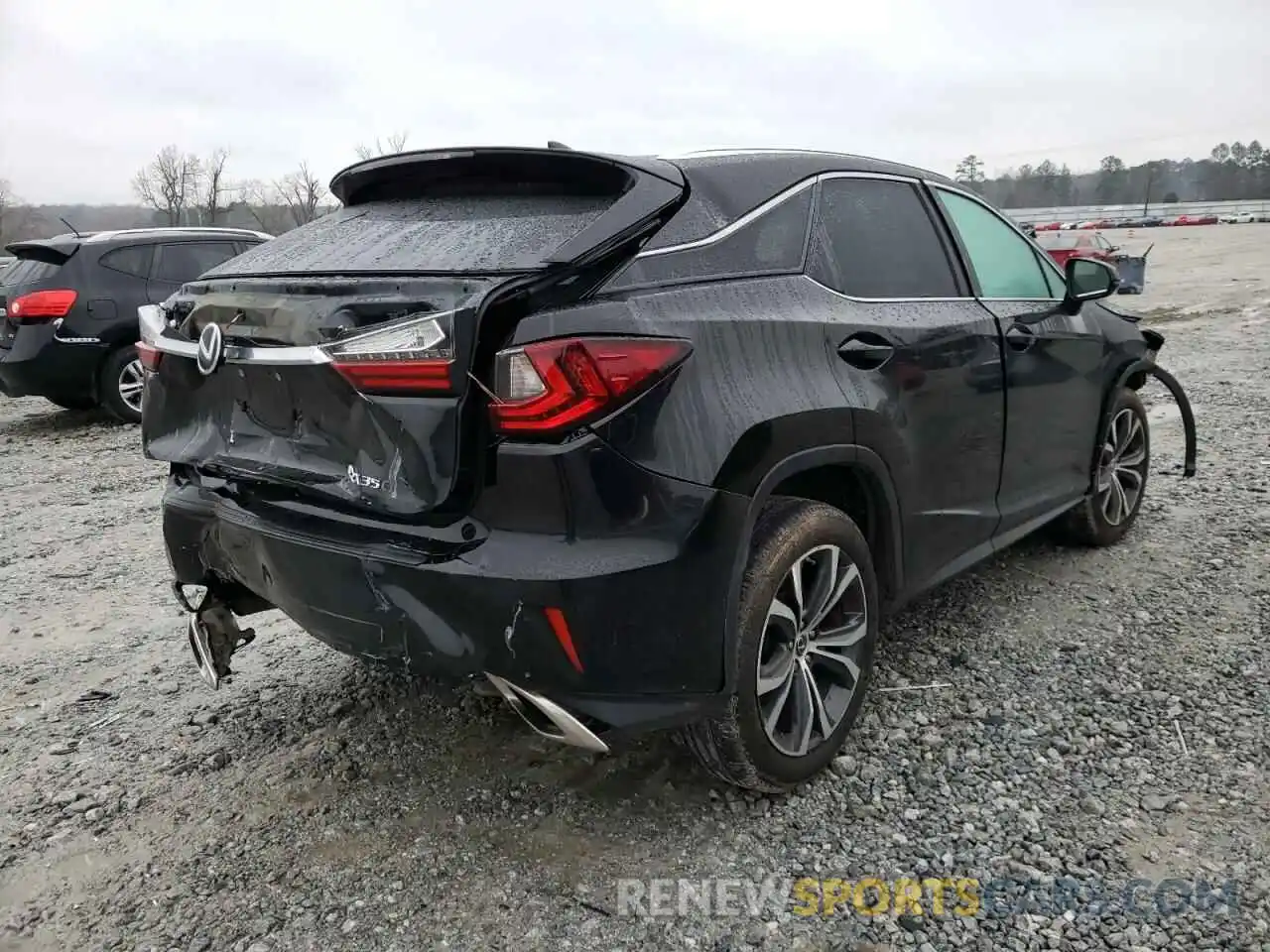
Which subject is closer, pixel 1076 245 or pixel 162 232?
pixel 162 232

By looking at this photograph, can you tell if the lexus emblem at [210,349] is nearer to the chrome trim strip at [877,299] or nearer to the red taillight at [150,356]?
the red taillight at [150,356]

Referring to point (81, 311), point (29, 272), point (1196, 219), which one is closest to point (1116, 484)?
point (81, 311)

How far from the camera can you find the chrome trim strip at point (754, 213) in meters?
2.31

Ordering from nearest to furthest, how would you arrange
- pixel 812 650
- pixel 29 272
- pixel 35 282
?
pixel 812 650 < pixel 35 282 < pixel 29 272

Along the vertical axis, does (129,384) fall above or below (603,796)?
above

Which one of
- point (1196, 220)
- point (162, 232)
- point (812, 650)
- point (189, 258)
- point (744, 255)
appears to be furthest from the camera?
point (1196, 220)

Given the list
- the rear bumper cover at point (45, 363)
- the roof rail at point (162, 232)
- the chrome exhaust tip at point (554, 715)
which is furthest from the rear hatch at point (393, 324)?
the roof rail at point (162, 232)

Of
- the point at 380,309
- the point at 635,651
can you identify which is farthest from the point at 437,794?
the point at 380,309

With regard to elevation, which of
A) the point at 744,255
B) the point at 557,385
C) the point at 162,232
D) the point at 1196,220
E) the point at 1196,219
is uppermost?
the point at 1196,219

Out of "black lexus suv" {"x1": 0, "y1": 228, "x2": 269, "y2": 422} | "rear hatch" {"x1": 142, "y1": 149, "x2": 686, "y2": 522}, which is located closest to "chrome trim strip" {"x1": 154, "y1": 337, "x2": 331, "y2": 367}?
"rear hatch" {"x1": 142, "y1": 149, "x2": 686, "y2": 522}

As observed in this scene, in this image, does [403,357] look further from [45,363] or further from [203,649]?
[45,363]

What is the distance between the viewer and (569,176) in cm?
240

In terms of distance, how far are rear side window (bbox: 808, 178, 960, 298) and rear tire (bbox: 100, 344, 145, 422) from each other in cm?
717

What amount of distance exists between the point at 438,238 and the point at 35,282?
24.1ft
